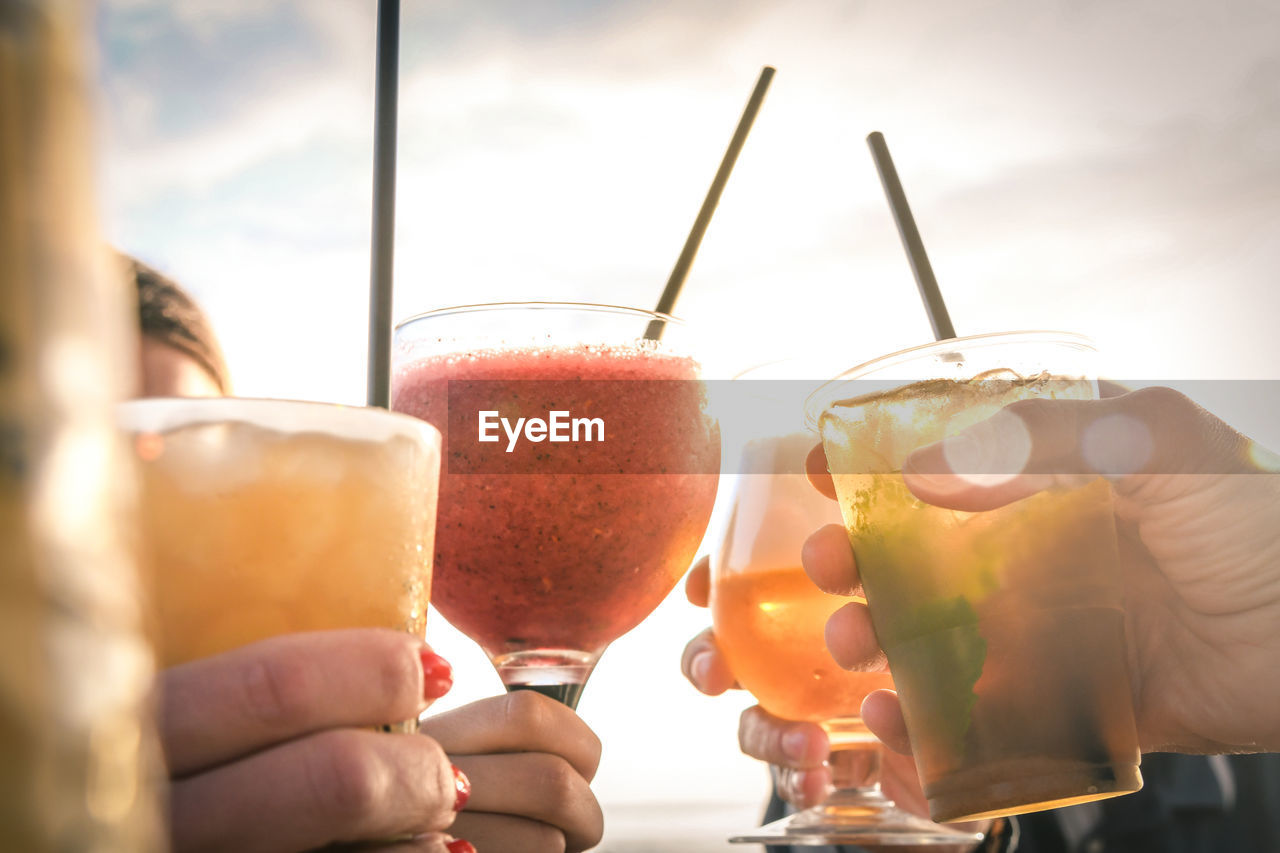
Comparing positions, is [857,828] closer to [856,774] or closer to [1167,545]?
[856,774]

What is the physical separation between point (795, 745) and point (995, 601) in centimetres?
127

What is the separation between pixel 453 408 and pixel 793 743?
1.45 metres

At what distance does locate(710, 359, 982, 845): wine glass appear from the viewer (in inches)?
77.6

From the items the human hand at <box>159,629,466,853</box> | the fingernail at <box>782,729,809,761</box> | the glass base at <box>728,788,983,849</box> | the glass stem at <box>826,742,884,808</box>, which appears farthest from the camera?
the fingernail at <box>782,729,809,761</box>

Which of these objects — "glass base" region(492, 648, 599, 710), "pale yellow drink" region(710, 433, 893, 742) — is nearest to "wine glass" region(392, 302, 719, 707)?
"glass base" region(492, 648, 599, 710)

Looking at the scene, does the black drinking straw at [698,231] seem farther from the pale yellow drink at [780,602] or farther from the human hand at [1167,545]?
the pale yellow drink at [780,602]

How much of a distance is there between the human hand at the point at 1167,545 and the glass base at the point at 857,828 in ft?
0.58

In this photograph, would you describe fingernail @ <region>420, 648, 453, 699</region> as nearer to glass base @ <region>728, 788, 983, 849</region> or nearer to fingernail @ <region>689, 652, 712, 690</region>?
glass base @ <region>728, 788, 983, 849</region>

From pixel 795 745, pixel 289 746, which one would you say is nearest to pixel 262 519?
pixel 289 746

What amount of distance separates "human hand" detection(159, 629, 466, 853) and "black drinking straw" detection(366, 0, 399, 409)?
0.48 metres

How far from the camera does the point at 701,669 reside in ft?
7.88

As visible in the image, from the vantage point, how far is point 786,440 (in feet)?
7.05

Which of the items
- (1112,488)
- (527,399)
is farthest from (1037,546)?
(527,399)

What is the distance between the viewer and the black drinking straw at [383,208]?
118 cm
